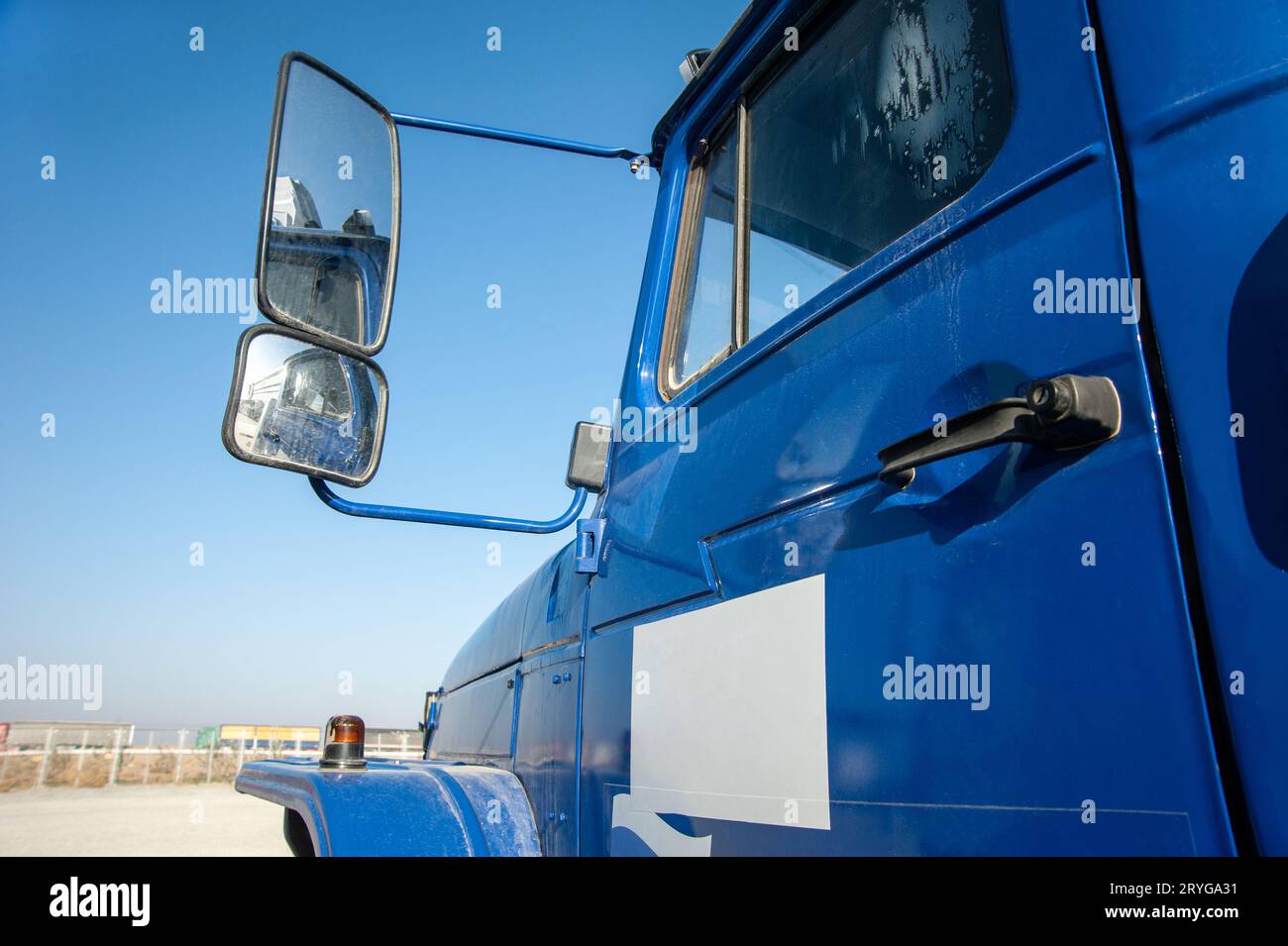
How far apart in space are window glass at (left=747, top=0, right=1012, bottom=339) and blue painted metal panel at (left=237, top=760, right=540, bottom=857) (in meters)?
1.26

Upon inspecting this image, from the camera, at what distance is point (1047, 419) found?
882mm

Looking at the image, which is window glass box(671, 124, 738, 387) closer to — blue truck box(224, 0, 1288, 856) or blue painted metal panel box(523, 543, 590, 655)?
blue truck box(224, 0, 1288, 856)

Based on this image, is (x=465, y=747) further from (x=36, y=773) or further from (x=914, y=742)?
(x=36, y=773)

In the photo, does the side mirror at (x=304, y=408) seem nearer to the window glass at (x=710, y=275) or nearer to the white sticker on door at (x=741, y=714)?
the window glass at (x=710, y=275)

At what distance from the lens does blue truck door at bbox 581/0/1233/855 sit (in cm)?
85

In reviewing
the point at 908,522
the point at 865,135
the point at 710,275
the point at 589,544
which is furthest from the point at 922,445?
the point at 589,544

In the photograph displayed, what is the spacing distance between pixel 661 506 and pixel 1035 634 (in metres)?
0.88

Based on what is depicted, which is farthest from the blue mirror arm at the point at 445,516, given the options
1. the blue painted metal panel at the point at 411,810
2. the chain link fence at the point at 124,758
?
the chain link fence at the point at 124,758

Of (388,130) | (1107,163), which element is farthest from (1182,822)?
(388,130)

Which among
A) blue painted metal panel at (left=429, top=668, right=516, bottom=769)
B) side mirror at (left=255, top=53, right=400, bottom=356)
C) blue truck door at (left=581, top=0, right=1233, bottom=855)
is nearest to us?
blue truck door at (left=581, top=0, right=1233, bottom=855)

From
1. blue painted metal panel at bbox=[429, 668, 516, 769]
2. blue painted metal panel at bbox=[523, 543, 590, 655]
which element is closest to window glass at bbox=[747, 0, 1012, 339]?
blue painted metal panel at bbox=[523, 543, 590, 655]

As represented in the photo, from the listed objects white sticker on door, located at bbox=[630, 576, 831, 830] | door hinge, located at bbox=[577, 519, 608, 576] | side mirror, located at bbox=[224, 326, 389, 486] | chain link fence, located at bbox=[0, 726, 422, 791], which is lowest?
chain link fence, located at bbox=[0, 726, 422, 791]

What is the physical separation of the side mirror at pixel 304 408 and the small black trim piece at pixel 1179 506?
56.0 inches

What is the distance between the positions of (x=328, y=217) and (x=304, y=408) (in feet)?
1.41
